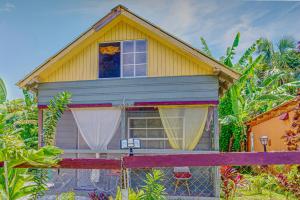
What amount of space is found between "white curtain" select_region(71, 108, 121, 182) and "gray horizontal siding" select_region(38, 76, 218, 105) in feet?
0.82

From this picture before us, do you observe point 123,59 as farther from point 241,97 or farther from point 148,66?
point 241,97

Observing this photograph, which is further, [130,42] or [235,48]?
[235,48]

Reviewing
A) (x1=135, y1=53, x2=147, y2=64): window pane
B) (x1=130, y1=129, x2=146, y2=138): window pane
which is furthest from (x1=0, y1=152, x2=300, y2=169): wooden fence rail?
(x1=130, y1=129, x2=146, y2=138): window pane

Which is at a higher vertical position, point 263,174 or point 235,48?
point 235,48

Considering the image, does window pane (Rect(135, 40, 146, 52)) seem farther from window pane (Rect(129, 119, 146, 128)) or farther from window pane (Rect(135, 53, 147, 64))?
window pane (Rect(129, 119, 146, 128))

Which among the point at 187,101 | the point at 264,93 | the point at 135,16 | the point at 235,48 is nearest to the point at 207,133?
the point at 187,101

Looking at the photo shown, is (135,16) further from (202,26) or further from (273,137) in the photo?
(273,137)

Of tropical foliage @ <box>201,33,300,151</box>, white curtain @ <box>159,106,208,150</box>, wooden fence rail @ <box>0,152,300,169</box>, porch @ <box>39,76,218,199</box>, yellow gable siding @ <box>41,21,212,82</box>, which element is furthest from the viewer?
tropical foliage @ <box>201,33,300,151</box>

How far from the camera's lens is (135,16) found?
7.27 m

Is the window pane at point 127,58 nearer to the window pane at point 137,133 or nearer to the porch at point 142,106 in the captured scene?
the porch at point 142,106

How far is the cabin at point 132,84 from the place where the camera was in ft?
23.0

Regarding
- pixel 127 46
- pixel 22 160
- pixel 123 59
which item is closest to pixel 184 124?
pixel 123 59

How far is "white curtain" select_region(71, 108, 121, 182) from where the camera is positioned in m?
7.39

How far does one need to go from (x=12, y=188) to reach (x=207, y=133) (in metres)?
6.68
